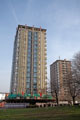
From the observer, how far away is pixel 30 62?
90.9m

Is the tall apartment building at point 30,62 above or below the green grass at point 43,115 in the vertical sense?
above

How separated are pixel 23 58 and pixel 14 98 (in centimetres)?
3138

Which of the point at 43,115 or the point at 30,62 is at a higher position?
the point at 30,62

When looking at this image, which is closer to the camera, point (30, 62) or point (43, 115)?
point (43, 115)

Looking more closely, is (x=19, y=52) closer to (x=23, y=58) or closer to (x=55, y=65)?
(x=23, y=58)

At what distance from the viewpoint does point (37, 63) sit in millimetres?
91750

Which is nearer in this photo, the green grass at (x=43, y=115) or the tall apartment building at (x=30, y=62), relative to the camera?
the green grass at (x=43, y=115)

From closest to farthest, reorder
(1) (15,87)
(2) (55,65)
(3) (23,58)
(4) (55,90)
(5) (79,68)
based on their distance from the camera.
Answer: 1. (5) (79,68)
2. (4) (55,90)
3. (1) (15,87)
4. (3) (23,58)
5. (2) (55,65)

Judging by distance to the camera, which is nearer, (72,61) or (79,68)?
(79,68)

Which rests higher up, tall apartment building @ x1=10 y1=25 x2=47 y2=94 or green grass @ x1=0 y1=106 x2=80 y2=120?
tall apartment building @ x1=10 y1=25 x2=47 y2=94

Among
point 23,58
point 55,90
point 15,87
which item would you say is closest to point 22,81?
point 15,87

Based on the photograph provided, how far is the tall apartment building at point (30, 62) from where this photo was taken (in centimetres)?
8575

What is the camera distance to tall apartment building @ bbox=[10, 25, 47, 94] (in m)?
85.8

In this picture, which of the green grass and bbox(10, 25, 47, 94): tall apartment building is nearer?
the green grass
